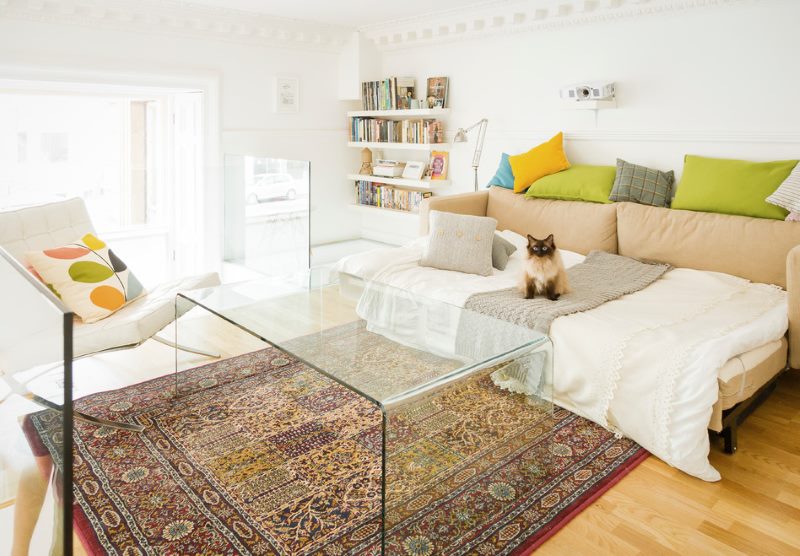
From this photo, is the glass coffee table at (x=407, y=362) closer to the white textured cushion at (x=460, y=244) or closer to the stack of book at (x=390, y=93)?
the white textured cushion at (x=460, y=244)

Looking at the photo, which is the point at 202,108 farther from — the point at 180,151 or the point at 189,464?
the point at 189,464

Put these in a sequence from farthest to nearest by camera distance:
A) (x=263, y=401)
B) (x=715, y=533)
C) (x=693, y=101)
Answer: (x=693, y=101), (x=263, y=401), (x=715, y=533)

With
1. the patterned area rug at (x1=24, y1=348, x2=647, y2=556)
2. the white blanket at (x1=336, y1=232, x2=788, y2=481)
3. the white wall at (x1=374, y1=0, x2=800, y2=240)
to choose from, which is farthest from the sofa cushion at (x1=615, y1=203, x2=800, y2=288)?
the patterned area rug at (x1=24, y1=348, x2=647, y2=556)

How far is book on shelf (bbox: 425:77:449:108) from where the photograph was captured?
5.37 meters

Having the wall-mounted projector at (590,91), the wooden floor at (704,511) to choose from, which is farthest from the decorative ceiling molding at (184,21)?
the wooden floor at (704,511)

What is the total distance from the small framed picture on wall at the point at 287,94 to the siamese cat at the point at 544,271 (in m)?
3.19

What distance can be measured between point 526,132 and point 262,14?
7.57ft

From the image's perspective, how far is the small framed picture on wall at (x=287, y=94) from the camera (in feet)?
17.7

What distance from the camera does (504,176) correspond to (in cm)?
464

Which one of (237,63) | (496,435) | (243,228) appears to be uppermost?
(237,63)

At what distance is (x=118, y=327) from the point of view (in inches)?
107

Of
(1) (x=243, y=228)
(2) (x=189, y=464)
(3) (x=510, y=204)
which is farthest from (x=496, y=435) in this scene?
(1) (x=243, y=228)

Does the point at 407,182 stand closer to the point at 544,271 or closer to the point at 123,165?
the point at 123,165

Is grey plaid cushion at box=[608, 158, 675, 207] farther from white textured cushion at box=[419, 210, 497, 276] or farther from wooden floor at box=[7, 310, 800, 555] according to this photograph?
wooden floor at box=[7, 310, 800, 555]
